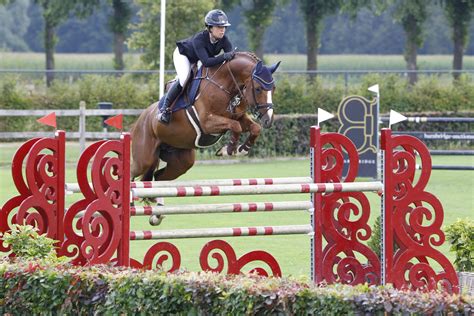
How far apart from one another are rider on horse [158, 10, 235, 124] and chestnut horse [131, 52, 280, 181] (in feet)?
0.30

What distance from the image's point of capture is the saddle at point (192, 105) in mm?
8500

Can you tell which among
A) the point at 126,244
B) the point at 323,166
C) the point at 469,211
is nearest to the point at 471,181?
the point at 469,211

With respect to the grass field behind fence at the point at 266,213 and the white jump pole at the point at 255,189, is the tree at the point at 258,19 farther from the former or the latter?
the white jump pole at the point at 255,189

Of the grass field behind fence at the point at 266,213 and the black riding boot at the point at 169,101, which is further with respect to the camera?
the grass field behind fence at the point at 266,213

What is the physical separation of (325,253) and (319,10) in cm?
2157

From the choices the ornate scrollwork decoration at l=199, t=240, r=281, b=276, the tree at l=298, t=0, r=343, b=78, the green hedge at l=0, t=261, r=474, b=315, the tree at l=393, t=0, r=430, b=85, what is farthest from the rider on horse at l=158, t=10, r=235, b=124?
the tree at l=298, t=0, r=343, b=78

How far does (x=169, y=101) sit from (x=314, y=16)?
1995 cm

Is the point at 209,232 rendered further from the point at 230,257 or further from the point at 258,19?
the point at 258,19

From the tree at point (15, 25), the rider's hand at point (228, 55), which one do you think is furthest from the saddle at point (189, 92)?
the tree at point (15, 25)

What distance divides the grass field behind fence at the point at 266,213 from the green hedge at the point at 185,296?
2.19m

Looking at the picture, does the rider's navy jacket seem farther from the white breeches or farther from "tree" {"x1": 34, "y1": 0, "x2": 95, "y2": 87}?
"tree" {"x1": 34, "y1": 0, "x2": 95, "y2": 87}

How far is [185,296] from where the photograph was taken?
4957 millimetres

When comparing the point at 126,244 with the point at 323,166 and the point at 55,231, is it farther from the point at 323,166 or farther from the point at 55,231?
the point at 323,166

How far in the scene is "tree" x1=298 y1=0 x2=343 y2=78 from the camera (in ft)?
91.9
